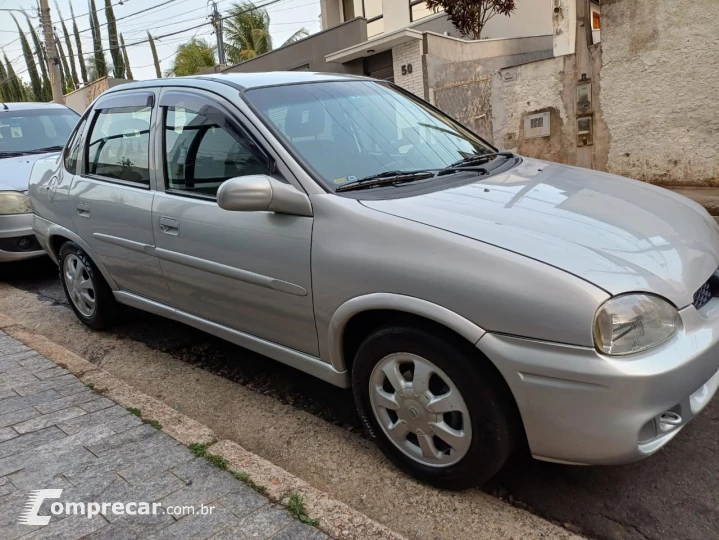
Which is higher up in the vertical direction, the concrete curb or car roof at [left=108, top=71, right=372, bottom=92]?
car roof at [left=108, top=71, right=372, bottom=92]

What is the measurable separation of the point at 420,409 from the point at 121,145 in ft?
9.02

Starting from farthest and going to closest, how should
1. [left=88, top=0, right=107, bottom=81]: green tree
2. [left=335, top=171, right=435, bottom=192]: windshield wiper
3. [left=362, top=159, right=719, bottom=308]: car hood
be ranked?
[left=88, top=0, right=107, bottom=81]: green tree → [left=335, top=171, right=435, bottom=192]: windshield wiper → [left=362, top=159, right=719, bottom=308]: car hood

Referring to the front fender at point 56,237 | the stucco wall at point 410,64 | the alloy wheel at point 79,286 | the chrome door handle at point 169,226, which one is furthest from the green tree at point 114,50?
the chrome door handle at point 169,226

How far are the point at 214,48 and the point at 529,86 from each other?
19824 mm

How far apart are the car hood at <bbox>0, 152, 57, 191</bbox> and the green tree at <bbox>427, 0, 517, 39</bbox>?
30.6 ft

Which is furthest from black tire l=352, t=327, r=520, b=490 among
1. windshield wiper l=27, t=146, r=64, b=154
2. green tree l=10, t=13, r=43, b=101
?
green tree l=10, t=13, r=43, b=101

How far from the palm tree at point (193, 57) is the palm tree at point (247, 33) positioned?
1678 millimetres

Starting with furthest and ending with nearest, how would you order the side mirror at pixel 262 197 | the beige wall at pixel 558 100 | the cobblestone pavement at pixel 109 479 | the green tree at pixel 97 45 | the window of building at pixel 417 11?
the green tree at pixel 97 45, the window of building at pixel 417 11, the beige wall at pixel 558 100, the side mirror at pixel 262 197, the cobblestone pavement at pixel 109 479

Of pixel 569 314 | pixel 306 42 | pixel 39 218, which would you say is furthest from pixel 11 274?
pixel 306 42

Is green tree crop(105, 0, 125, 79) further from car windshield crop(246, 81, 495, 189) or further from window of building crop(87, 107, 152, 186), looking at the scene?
car windshield crop(246, 81, 495, 189)

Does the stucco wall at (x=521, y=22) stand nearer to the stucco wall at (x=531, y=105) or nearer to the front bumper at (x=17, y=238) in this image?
the stucco wall at (x=531, y=105)

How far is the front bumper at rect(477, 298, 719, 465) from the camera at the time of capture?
1953 mm

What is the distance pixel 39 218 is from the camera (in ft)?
15.7

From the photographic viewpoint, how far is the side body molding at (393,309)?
84.0 inches
